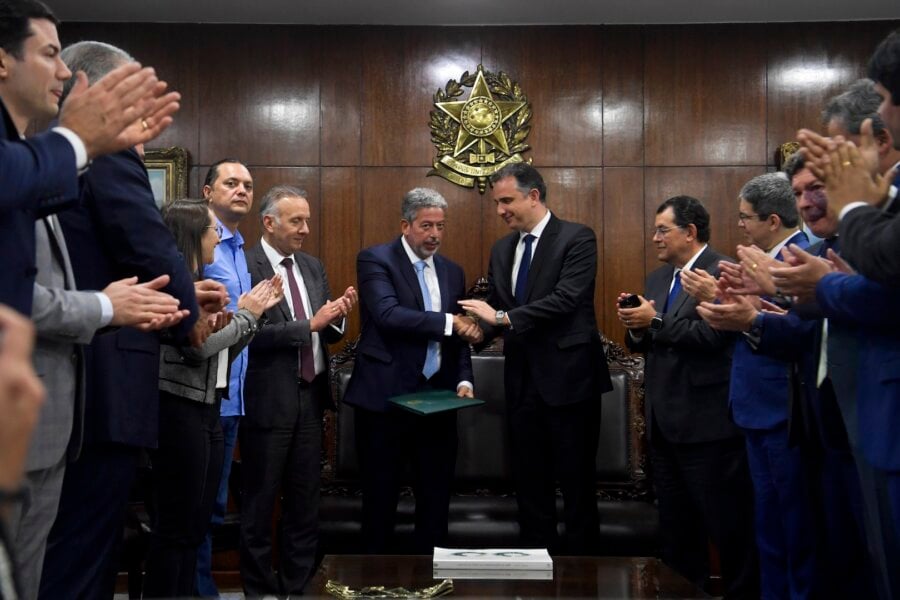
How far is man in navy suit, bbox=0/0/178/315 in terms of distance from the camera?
150 centimetres

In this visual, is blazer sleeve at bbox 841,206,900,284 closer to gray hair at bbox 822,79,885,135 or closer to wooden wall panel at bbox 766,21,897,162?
gray hair at bbox 822,79,885,135

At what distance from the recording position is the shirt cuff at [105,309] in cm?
174

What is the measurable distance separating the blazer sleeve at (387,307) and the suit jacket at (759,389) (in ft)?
4.09

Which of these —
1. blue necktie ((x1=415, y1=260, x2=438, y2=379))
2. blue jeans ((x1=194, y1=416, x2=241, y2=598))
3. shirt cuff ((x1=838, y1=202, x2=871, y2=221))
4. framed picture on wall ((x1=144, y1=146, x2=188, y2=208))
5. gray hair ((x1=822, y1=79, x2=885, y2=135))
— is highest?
framed picture on wall ((x1=144, y1=146, x2=188, y2=208))

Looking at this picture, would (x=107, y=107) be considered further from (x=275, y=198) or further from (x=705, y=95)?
(x=705, y=95)

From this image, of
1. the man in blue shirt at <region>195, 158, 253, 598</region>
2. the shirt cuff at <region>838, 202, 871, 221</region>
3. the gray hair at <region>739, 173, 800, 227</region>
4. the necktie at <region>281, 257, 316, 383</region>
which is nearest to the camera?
the shirt cuff at <region>838, 202, 871, 221</region>

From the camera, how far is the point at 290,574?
3.66 m

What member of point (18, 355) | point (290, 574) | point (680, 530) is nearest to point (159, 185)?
point (290, 574)

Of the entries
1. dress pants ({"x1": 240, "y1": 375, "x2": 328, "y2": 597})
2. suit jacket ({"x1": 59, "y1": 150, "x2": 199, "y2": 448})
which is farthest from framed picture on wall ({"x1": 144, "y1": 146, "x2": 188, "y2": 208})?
suit jacket ({"x1": 59, "y1": 150, "x2": 199, "y2": 448})

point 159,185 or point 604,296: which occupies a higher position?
point 159,185

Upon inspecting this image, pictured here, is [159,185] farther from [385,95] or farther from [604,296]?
[604,296]

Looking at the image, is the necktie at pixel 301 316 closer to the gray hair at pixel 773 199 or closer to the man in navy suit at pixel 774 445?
the man in navy suit at pixel 774 445

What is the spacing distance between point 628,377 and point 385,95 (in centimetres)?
226

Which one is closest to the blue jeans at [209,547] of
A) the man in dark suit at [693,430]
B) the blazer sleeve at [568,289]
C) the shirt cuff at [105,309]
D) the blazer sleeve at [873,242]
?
the blazer sleeve at [568,289]
